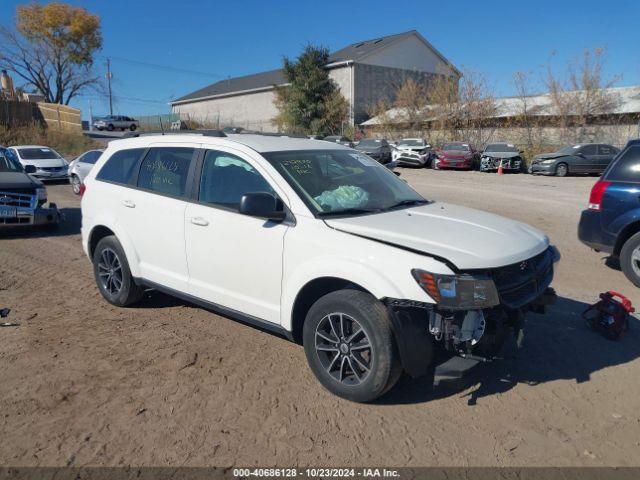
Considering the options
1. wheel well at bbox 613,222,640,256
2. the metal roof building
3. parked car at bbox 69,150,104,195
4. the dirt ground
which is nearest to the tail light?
wheel well at bbox 613,222,640,256

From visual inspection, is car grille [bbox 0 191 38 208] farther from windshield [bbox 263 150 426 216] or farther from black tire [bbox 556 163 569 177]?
black tire [bbox 556 163 569 177]

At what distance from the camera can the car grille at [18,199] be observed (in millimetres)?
9367

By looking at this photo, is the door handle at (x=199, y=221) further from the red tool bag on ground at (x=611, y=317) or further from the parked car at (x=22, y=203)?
the parked car at (x=22, y=203)

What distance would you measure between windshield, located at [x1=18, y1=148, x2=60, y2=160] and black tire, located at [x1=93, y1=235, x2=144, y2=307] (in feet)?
53.8

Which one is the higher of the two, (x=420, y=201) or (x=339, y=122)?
(x=339, y=122)

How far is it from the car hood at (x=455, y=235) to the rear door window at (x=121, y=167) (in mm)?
2581

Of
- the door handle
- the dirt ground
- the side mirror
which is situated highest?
the side mirror

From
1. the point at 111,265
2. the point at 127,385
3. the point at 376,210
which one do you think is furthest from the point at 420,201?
the point at 111,265

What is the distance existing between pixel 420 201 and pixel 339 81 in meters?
39.9

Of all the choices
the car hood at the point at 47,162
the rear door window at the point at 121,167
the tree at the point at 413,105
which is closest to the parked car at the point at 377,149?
the tree at the point at 413,105

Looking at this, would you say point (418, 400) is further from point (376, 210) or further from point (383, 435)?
point (376, 210)

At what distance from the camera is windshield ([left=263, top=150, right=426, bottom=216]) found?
4.01 meters

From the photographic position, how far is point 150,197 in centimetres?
491

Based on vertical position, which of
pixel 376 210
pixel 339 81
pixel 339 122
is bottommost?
pixel 376 210
